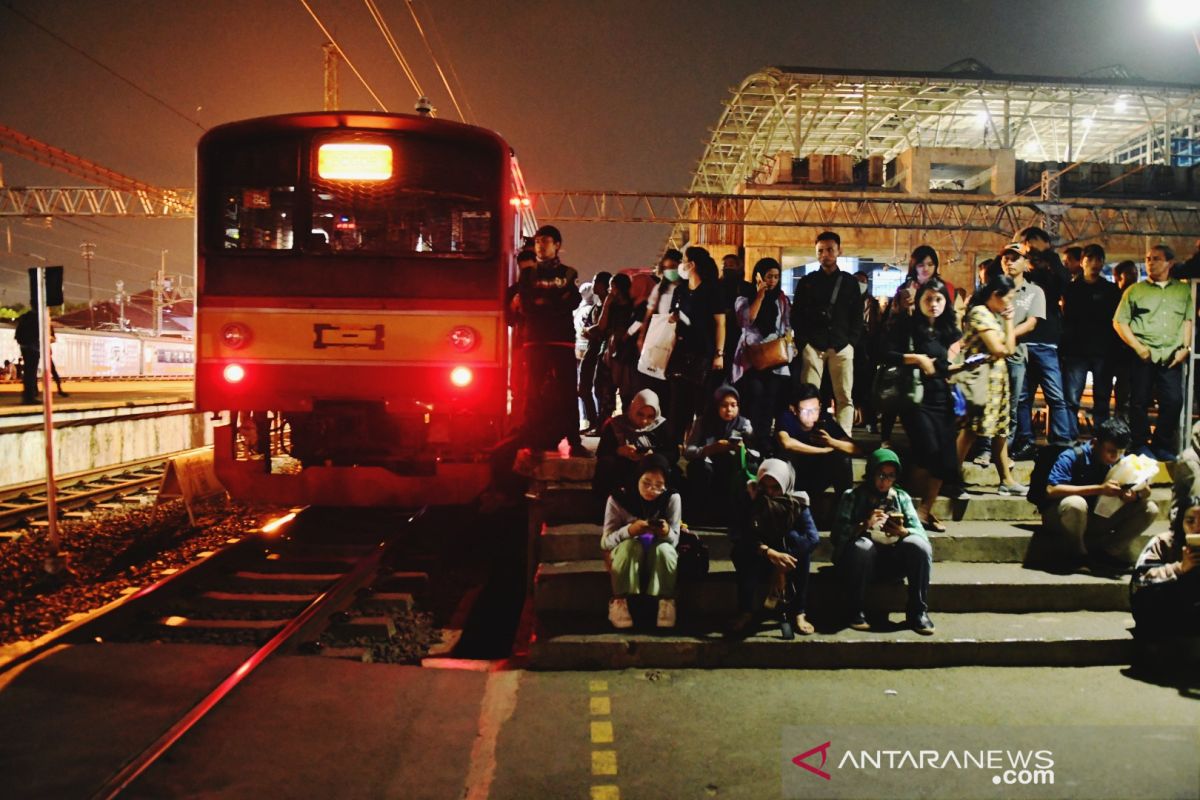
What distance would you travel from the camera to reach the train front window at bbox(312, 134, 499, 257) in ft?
23.5

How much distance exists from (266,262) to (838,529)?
5164mm

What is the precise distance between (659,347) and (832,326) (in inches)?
59.4

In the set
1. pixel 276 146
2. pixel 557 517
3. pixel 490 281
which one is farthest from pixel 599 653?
pixel 276 146

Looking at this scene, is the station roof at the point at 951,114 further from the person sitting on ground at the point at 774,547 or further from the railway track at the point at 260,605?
the person sitting on ground at the point at 774,547

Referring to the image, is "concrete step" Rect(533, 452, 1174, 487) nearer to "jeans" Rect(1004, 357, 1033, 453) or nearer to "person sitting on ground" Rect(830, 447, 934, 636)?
"jeans" Rect(1004, 357, 1033, 453)

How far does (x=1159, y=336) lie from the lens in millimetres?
A: 7699

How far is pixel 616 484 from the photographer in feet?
19.4

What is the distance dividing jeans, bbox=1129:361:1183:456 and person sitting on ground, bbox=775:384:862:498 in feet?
11.0

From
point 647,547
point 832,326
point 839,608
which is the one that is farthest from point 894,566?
point 832,326

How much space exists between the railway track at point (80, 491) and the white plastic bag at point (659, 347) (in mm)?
5429

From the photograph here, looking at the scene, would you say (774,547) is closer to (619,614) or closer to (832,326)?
(619,614)

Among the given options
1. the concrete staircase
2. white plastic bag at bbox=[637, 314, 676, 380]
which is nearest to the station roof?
white plastic bag at bbox=[637, 314, 676, 380]

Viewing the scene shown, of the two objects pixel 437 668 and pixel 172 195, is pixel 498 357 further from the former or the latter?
pixel 172 195

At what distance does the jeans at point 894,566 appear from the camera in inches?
221
